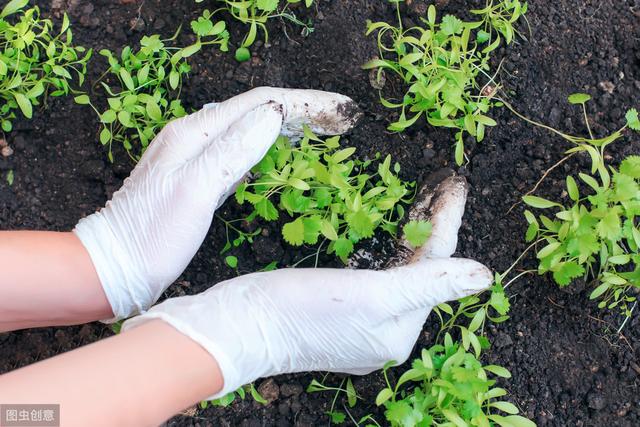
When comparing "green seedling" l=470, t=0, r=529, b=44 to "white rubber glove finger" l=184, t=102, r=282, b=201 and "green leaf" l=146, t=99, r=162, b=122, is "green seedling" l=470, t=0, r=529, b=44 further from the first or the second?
"green leaf" l=146, t=99, r=162, b=122

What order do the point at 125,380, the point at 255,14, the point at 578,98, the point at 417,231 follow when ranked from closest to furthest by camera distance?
the point at 125,380 < the point at 417,231 < the point at 578,98 < the point at 255,14

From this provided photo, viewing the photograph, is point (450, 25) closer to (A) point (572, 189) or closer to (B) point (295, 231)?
(A) point (572, 189)

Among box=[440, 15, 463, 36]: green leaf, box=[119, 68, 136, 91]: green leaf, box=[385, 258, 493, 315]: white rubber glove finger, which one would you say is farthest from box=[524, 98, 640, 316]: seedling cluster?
box=[119, 68, 136, 91]: green leaf

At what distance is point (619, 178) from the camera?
172cm

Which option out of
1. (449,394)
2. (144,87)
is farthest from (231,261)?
(449,394)

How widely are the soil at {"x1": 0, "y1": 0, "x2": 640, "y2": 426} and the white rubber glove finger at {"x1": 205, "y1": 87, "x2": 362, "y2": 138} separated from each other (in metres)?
0.09

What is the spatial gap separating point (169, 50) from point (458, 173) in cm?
111

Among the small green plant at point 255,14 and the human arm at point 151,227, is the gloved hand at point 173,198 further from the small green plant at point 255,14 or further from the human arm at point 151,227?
the small green plant at point 255,14

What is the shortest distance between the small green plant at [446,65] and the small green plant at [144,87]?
599 mm

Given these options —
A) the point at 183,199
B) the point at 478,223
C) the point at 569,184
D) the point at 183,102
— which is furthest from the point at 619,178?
the point at 183,102

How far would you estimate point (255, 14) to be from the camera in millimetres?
2045

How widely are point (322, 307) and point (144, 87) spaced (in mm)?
1034

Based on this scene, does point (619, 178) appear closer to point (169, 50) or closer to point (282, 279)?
point (282, 279)

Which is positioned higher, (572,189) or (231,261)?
(572,189)
